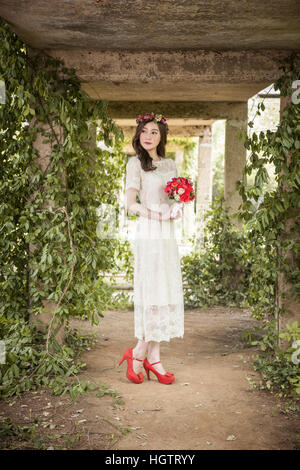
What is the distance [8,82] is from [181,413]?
9.55 feet

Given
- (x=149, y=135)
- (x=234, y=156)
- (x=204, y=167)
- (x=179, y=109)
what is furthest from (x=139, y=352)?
(x=204, y=167)

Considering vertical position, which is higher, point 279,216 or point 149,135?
point 149,135

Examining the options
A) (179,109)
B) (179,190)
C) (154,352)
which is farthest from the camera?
(179,109)

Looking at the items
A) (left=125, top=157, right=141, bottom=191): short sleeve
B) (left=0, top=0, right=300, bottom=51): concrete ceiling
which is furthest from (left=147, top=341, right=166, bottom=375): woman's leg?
(left=0, top=0, right=300, bottom=51): concrete ceiling

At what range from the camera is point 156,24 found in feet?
11.3

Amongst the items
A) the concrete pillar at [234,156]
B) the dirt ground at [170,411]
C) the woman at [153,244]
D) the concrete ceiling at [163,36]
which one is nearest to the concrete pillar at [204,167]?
the concrete pillar at [234,156]

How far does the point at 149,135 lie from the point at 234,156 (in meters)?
4.12

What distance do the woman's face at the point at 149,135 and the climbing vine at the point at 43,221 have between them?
0.60m

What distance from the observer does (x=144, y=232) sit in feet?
12.0

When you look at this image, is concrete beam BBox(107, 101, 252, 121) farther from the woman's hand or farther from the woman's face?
the woman's hand

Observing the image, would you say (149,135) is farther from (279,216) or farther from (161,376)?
(161,376)

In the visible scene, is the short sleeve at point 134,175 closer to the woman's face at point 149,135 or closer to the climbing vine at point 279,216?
the woman's face at point 149,135

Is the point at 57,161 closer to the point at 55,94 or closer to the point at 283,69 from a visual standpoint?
the point at 55,94

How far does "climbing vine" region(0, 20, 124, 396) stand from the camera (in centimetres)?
382
